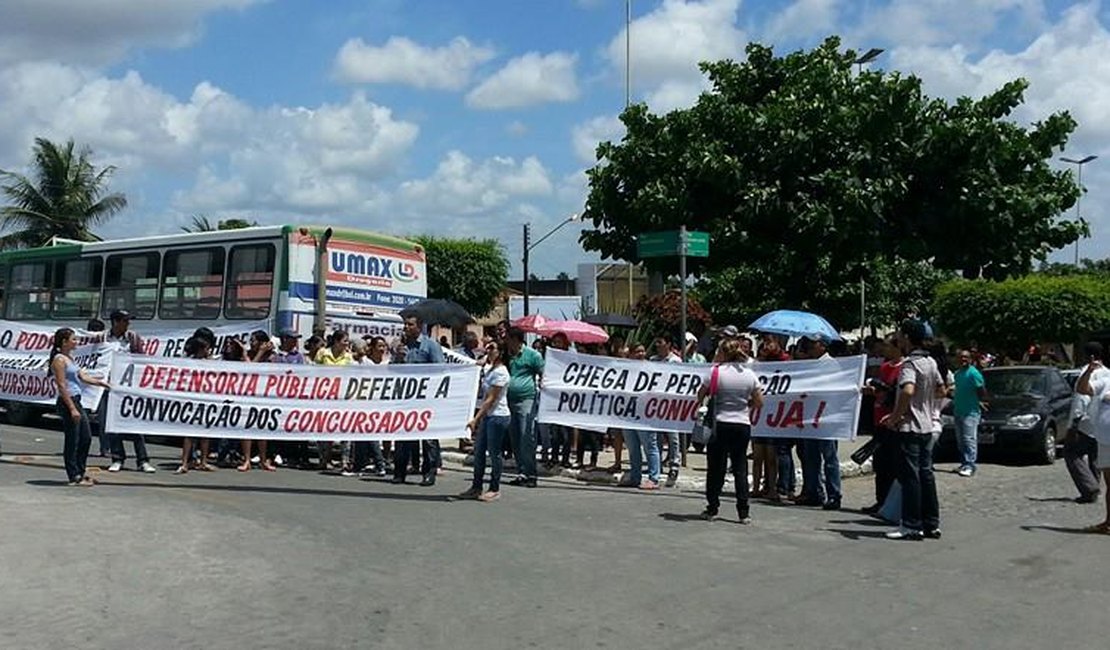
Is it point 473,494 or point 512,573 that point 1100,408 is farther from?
point 473,494

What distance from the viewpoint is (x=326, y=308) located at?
17344 millimetres

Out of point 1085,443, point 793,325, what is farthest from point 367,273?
point 1085,443

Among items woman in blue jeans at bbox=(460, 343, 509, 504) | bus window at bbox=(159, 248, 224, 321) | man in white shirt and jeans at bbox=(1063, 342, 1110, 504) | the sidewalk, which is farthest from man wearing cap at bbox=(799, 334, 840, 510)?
bus window at bbox=(159, 248, 224, 321)

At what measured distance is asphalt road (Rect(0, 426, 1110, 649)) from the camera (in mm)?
6637

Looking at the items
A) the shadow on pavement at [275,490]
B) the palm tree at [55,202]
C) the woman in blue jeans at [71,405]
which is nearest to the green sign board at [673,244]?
the shadow on pavement at [275,490]

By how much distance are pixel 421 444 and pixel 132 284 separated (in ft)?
26.9

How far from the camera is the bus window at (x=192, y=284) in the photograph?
18.2m

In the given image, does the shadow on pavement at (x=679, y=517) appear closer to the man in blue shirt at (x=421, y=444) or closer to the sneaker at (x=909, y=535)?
the sneaker at (x=909, y=535)

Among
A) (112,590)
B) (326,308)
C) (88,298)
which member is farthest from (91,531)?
(88,298)

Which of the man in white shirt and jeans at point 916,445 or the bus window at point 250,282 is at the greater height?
the bus window at point 250,282

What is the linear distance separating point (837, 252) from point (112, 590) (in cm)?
1576

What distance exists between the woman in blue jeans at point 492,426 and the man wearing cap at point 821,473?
124 inches

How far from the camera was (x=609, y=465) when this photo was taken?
50.4ft

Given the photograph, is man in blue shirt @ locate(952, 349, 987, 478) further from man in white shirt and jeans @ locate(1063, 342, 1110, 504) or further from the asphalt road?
the asphalt road
